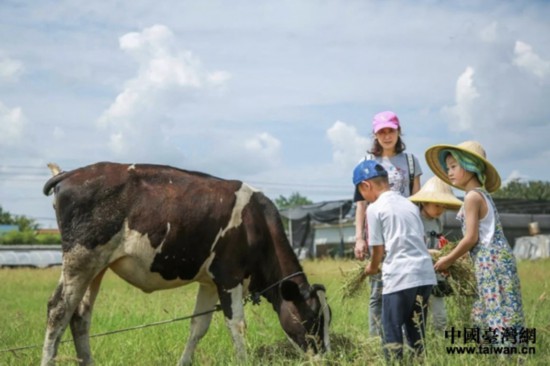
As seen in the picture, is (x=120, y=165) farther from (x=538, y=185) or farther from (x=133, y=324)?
(x=538, y=185)

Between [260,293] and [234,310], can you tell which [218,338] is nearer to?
[260,293]

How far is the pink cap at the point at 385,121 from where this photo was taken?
7129 mm

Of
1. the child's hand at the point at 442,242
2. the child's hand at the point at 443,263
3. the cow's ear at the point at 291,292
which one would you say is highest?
the child's hand at the point at 442,242

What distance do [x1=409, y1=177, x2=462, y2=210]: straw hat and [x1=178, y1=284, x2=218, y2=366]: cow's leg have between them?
2.24 m

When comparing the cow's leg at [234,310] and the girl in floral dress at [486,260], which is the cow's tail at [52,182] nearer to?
the cow's leg at [234,310]

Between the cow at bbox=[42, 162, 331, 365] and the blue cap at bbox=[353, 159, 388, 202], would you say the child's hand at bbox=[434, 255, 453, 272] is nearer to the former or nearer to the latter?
the blue cap at bbox=[353, 159, 388, 202]

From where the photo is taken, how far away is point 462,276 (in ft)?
23.0

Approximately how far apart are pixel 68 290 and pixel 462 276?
11.8 feet

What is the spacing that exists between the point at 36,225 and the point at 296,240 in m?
40.3

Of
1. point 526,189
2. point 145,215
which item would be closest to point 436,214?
point 145,215

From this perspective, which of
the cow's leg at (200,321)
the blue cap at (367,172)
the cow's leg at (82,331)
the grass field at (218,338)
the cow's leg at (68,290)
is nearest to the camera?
the blue cap at (367,172)

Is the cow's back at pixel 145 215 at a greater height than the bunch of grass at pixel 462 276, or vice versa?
the cow's back at pixel 145 215

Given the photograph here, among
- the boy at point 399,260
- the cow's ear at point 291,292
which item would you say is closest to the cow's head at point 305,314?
the cow's ear at point 291,292

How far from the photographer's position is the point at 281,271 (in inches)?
285
